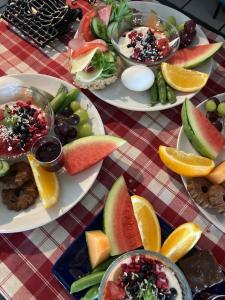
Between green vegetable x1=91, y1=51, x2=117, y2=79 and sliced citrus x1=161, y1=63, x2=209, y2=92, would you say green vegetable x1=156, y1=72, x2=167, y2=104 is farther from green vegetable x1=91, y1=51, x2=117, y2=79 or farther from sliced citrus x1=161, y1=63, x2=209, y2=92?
green vegetable x1=91, y1=51, x2=117, y2=79

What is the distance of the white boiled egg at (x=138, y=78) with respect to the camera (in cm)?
140

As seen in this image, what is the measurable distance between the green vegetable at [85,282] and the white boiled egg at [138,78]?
74 centimetres

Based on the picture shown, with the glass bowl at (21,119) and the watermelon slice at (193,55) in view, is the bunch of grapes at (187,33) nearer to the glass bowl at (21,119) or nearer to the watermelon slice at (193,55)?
the watermelon slice at (193,55)

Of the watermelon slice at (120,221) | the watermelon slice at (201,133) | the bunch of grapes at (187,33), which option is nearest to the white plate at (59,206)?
the watermelon slice at (120,221)

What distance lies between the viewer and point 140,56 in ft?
5.01

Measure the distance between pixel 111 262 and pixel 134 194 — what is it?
0.94ft

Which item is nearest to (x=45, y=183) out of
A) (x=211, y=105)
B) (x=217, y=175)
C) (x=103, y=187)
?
(x=103, y=187)

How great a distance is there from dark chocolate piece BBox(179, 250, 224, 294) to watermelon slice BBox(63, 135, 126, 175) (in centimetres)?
44

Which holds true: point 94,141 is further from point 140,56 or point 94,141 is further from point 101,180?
point 140,56

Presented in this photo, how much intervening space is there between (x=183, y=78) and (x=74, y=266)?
0.85 metres

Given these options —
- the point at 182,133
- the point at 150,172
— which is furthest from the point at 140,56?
the point at 150,172

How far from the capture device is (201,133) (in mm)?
1295

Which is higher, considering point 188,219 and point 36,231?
point 188,219

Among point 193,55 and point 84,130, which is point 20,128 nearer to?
point 84,130
